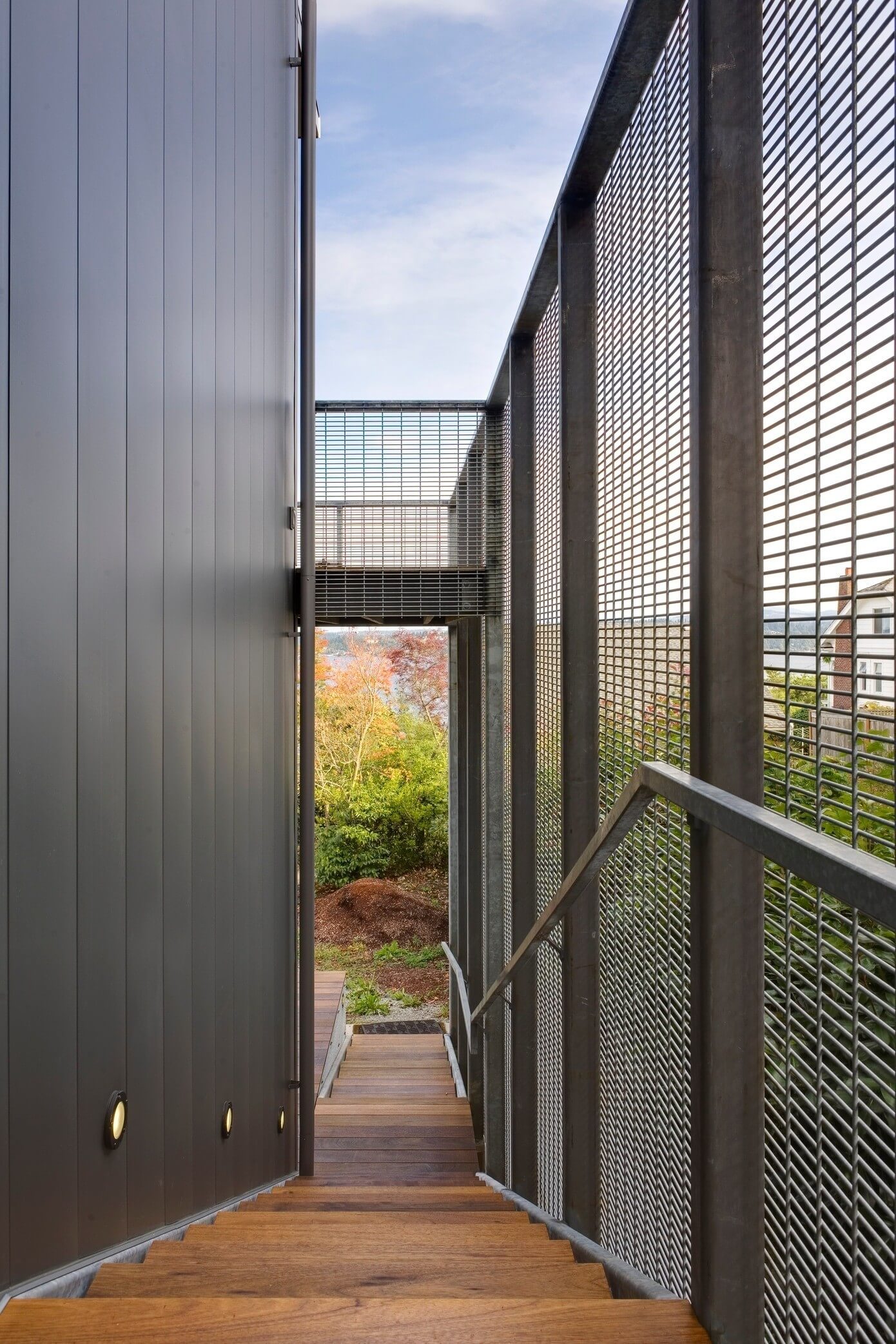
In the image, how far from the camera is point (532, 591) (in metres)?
4.17

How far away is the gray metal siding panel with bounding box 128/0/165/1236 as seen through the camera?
5.36 ft

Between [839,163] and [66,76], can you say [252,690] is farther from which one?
[839,163]

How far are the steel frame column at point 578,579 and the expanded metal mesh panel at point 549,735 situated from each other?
280mm

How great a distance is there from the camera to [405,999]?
1086cm

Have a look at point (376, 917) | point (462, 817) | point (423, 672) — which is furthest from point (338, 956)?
point (462, 817)

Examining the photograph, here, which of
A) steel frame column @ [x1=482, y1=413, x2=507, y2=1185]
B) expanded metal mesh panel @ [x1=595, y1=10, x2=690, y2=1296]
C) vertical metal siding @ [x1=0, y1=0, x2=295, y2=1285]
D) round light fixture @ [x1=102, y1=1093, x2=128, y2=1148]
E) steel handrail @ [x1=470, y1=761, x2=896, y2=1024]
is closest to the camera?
steel handrail @ [x1=470, y1=761, x2=896, y2=1024]

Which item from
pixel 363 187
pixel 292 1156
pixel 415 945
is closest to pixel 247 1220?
pixel 292 1156

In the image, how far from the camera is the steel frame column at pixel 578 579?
2.71 metres

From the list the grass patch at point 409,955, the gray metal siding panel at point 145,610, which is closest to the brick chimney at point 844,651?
the gray metal siding panel at point 145,610

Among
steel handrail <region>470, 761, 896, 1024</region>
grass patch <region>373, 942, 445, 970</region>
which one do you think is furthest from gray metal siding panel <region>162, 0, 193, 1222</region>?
grass patch <region>373, 942, 445, 970</region>

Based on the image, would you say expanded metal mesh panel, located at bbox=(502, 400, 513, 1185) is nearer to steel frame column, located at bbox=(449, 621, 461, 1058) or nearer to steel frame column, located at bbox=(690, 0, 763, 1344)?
steel frame column, located at bbox=(449, 621, 461, 1058)

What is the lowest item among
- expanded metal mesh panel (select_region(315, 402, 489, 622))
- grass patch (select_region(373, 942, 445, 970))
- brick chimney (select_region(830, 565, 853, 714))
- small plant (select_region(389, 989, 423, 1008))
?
small plant (select_region(389, 989, 423, 1008))

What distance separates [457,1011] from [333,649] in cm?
884

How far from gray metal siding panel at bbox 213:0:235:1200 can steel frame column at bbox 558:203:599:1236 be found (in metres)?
1.05
